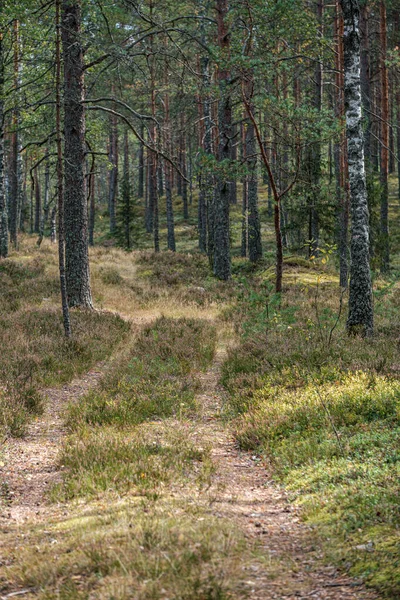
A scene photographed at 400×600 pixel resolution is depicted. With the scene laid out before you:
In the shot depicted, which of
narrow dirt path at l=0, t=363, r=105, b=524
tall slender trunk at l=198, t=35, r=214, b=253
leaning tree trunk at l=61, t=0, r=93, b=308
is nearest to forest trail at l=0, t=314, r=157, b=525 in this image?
narrow dirt path at l=0, t=363, r=105, b=524

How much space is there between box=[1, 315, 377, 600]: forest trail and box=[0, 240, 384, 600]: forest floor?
0.5 inches

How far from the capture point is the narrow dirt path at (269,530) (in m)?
3.62

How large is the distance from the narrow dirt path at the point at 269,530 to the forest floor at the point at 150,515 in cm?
1

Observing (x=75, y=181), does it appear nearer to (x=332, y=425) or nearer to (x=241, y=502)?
(x=332, y=425)

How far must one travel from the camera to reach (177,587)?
11.5 ft

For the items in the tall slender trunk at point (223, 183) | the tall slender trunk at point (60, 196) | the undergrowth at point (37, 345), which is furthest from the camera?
the tall slender trunk at point (223, 183)

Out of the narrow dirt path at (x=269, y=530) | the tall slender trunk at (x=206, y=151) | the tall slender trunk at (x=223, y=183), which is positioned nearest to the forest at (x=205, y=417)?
the narrow dirt path at (x=269, y=530)

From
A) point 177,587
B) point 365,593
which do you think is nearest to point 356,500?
point 365,593

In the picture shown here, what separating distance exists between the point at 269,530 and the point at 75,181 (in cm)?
1246

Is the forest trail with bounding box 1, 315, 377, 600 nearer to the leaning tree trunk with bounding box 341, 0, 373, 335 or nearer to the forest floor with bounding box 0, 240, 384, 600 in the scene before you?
the forest floor with bounding box 0, 240, 384, 600

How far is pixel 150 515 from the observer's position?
4574 millimetres

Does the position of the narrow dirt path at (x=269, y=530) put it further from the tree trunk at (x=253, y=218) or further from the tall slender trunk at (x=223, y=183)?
the tree trunk at (x=253, y=218)

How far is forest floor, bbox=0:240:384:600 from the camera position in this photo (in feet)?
12.0

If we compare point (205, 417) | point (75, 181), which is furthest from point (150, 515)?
point (75, 181)
